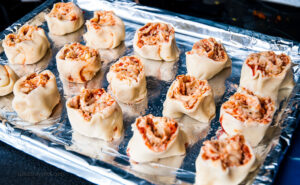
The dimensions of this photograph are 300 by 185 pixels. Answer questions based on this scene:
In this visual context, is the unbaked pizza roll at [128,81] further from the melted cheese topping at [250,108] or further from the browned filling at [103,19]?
the melted cheese topping at [250,108]

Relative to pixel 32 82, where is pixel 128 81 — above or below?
above

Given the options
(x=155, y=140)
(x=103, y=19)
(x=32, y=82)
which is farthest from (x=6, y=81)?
(x=155, y=140)

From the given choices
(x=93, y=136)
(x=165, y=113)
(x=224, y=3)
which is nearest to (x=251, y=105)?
(x=165, y=113)

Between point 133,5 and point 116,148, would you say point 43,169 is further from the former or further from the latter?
point 133,5

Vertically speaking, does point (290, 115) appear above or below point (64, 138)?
above

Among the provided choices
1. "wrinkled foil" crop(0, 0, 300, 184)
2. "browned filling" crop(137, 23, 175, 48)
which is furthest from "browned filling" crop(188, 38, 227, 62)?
"browned filling" crop(137, 23, 175, 48)

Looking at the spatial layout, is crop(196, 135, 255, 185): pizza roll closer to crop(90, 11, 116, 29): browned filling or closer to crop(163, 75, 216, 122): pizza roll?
crop(163, 75, 216, 122): pizza roll

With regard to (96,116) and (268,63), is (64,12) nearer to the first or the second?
(96,116)

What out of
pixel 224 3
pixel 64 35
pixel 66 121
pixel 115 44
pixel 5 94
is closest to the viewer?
pixel 66 121
